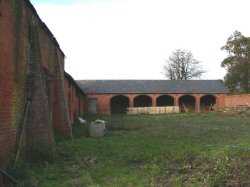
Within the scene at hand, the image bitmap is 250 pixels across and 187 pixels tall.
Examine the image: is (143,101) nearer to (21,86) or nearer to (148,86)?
(148,86)

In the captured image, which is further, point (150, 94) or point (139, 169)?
point (150, 94)

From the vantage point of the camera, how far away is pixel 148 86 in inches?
2109

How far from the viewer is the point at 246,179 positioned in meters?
7.75

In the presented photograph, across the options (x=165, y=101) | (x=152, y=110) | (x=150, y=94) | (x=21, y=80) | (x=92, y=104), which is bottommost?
(x=152, y=110)

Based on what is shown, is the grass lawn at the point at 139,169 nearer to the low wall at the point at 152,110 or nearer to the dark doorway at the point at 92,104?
the low wall at the point at 152,110

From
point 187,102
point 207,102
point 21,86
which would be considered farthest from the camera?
point 207,102

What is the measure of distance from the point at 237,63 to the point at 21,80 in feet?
181

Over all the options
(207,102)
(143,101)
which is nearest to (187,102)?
(207,102)

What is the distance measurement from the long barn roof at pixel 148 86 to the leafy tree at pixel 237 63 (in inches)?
287

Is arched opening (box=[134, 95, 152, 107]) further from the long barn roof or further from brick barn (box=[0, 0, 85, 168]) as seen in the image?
brick barn (box=[0, 0, 85, 168])

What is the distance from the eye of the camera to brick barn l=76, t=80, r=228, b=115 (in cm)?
5175

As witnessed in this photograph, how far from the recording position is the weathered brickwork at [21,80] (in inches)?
335

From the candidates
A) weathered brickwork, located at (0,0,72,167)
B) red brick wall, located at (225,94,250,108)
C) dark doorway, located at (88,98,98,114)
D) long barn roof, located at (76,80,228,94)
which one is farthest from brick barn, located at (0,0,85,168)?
red brick wall, located at (225,94,250,108)

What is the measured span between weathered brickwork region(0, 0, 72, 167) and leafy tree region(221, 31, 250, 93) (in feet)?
168
